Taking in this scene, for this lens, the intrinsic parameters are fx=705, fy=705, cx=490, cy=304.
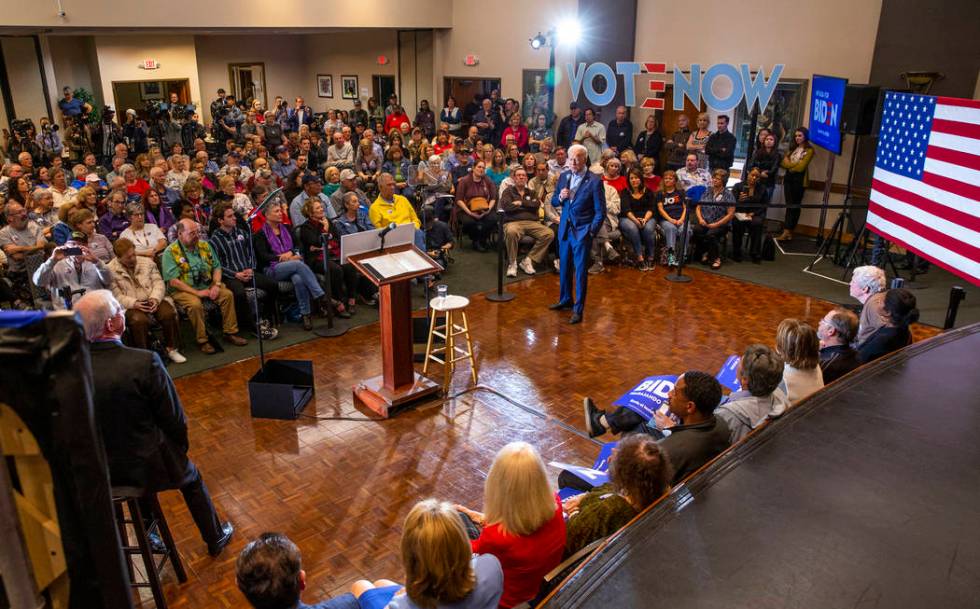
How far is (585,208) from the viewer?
244 inches

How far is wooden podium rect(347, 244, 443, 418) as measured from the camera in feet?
15.2

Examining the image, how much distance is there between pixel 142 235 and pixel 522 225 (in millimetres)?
3936

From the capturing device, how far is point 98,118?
45.8 feet

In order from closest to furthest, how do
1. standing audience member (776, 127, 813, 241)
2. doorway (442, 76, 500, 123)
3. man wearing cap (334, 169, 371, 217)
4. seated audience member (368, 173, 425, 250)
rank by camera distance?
seated audience member (368, 173, 425, 250)
man wearing cap (334, 169, 371, 217)
standing audience member (776, 127, 813, 241)
doorway (442, 76, 500, 123)

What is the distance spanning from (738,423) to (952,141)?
10.6 feet

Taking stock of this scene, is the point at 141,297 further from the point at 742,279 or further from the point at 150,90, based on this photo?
the point at 150,90

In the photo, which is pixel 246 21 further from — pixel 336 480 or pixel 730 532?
pixel 730 532

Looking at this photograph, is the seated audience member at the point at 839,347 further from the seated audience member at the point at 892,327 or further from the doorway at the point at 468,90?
the doorway at the point at 468,90

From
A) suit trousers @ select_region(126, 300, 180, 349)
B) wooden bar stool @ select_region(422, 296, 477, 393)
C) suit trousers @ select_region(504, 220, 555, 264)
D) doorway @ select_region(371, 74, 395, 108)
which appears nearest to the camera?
wooden bar stool @ select_region(422, 296, 477, 393)

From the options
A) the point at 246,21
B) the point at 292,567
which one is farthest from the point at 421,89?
the point at 292,567

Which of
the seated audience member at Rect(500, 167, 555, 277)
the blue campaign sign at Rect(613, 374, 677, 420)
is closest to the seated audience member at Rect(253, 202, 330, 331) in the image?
the seated audience member at Rect(500, 167, 555, 277)

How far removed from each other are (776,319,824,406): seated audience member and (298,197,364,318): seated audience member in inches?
162

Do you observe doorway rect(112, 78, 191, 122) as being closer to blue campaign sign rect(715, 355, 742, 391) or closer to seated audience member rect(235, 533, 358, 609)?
blue campaign sign rect(715, 355, 742, 391)

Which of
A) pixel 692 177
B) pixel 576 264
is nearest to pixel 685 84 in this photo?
pixel 692 177
